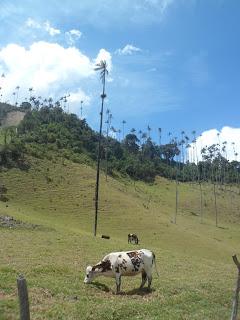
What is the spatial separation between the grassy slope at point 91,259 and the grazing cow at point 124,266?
1.97ft

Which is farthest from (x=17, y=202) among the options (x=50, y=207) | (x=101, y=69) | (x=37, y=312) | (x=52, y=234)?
(x=37, y=312)

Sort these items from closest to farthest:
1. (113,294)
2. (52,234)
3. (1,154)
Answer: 1. (113,294)
2. (52,234)
3. (1,154)

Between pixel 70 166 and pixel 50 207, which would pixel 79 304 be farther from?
pixel 70 166

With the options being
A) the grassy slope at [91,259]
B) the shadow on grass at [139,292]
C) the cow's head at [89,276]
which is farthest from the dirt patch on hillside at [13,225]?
the shadow on grass at [139,292]

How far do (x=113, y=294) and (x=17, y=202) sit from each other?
67294 millimetres

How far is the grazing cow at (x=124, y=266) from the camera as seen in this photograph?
72.9ft

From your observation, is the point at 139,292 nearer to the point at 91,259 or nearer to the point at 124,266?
the point at 124,266

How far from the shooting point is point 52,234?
50500 millimetres

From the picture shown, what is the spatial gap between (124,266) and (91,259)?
440 inches

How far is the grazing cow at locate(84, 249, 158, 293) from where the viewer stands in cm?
2223

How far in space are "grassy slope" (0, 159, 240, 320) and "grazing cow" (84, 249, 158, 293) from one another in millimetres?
599

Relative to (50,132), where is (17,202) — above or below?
below

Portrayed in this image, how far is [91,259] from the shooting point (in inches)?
1302

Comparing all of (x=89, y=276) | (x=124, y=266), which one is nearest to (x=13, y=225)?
(x=89, y=276)
